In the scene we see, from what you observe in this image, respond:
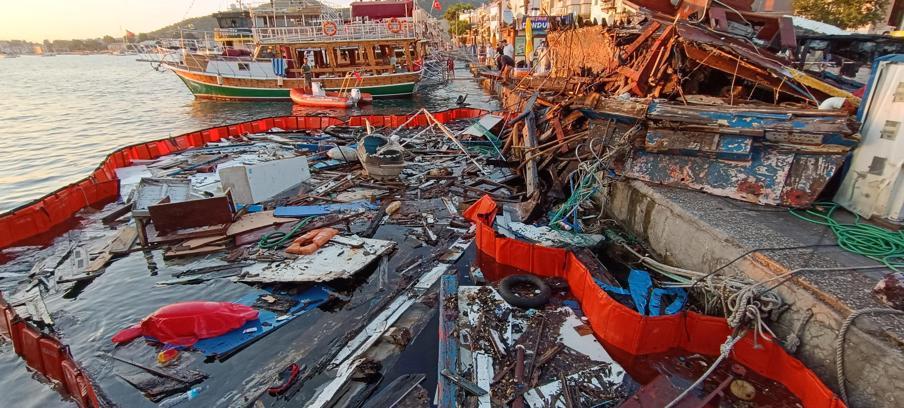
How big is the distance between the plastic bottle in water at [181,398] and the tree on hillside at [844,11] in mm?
29977

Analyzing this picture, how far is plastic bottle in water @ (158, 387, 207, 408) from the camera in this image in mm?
5117

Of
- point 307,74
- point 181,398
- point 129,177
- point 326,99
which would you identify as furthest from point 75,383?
point 307,74

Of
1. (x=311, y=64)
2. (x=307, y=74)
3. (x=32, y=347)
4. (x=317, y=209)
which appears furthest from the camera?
(x=311, y=64)

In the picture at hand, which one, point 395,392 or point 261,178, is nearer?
point 395,392

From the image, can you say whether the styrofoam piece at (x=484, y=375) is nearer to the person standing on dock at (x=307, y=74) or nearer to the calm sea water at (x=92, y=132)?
the calm sea water at (x=92, y=132)

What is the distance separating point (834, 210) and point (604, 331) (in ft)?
13.8

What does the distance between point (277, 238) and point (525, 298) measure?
6.10 m

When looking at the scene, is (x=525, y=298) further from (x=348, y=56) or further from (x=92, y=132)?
(x=348, y=56)

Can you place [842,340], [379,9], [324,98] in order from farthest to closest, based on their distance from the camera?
[379,9] → [324,98] → [842,340]

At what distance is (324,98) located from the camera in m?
29.0

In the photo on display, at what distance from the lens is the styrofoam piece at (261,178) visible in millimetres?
A: 10852

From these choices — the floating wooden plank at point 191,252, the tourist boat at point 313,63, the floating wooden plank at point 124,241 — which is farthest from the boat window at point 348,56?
the floating wooden plank at point 191,252

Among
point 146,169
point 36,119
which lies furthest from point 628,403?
point 36,119

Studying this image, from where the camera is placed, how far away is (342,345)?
6016mm
